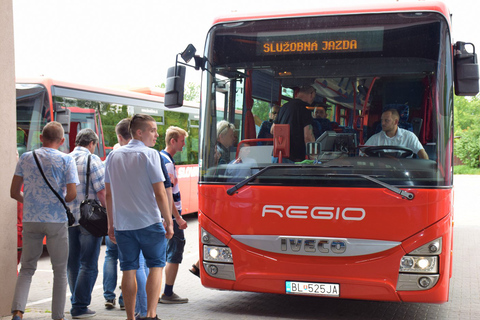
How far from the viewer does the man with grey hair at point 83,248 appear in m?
6.67

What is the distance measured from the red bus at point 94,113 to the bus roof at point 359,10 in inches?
231

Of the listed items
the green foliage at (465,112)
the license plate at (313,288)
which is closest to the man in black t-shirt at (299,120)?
the license plate at (313,288)

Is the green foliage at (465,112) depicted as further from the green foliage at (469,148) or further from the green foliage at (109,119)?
the green foliage at (109,119)

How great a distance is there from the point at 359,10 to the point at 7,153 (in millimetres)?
3723

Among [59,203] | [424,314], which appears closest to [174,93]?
[59,203]

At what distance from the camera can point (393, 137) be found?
242 inches

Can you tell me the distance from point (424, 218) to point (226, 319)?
2.27 metres

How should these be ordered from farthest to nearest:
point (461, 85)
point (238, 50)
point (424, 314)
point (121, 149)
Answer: point (424, 314) < point (238, 50) < point (461, 85) < point (121, 149)

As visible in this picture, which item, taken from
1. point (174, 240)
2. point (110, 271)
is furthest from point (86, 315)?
point (174, 240)

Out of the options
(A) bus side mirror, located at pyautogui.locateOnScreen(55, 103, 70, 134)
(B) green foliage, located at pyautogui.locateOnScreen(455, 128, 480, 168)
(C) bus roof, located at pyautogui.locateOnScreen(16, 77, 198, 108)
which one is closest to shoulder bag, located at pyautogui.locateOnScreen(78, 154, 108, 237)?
(A) bus side mirror, located at pyautogui.locateOnScreen(55, 103, 70, 134)

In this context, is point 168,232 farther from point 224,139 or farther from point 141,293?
point 224,139

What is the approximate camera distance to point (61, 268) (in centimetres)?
608

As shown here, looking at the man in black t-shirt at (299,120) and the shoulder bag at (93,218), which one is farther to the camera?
the shoulder bag at (93,218)

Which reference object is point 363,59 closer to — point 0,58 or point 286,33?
point 286,33
